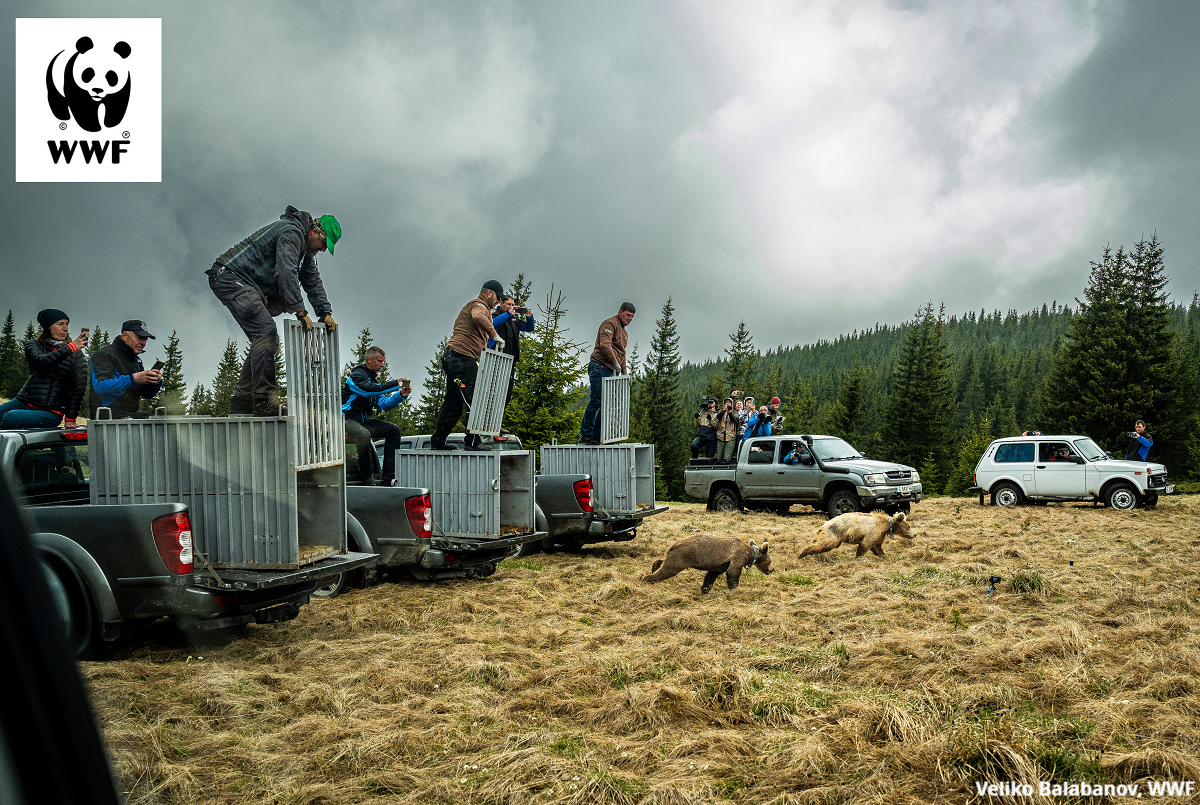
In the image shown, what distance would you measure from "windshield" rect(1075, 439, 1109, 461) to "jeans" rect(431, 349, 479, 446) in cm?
1390

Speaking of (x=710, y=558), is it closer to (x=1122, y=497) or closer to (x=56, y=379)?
(x=56, y=379)

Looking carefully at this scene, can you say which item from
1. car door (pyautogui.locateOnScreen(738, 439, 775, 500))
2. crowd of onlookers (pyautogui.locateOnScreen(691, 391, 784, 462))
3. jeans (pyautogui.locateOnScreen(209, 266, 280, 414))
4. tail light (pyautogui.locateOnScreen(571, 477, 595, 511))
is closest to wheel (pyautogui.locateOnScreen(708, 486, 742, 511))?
car door (pyautogui.locateOnScreen(738, 439, 775, 500))

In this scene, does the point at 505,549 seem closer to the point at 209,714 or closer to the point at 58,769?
the point at 209,714

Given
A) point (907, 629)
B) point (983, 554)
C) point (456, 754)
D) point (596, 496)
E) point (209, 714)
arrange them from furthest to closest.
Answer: point (596, 496)
point (983, 554)
point (907, 629)
point (209, 714)
point (456, 754)

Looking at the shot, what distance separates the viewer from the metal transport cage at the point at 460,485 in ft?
25.9

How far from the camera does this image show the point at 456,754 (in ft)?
11.3

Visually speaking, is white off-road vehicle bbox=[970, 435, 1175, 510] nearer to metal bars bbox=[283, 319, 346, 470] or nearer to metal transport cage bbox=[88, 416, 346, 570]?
metal bars bbox=[283, 319, 346, 470]

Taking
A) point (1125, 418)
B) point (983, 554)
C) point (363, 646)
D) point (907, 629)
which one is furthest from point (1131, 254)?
point (363, 646)

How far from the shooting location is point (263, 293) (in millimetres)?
5672

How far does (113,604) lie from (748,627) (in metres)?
4.44

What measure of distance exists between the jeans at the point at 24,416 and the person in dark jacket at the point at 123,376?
1.73 feet

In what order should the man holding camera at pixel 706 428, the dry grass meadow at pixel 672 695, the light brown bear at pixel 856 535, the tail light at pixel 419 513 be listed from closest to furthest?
the dry grass meadow at pixel 672 695
the tail light at pixel 419 513
the light brown bear at pixel 856 535
the man holding camera at pixel 706 428

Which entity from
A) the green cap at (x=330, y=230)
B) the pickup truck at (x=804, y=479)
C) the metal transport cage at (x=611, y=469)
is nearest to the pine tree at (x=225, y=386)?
the green cap at (x=330, y=230)

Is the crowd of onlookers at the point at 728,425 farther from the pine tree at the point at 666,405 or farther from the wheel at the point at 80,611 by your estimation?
the pine tree at the point at 666,405
